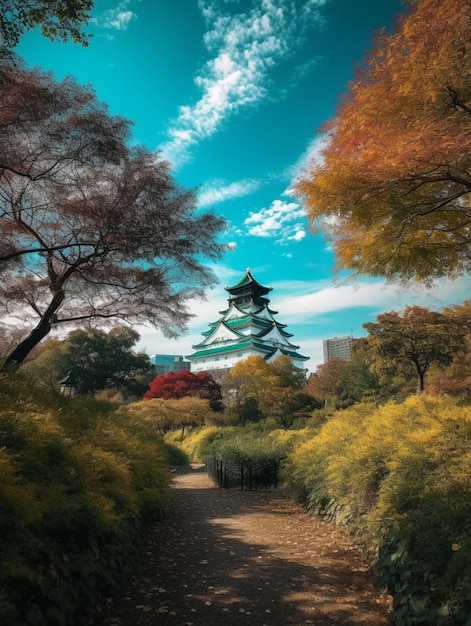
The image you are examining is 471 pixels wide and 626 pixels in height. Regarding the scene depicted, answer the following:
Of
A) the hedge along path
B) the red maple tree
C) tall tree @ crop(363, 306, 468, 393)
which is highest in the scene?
tall tree @ crop(363, 306, 468, 393)

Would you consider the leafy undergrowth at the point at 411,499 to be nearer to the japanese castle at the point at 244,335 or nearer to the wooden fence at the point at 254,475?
the wooden fence at the point at 254,475

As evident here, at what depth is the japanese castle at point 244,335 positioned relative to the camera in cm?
5747

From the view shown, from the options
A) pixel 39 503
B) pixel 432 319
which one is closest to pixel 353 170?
pixel 39 503

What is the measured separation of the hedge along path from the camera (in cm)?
329

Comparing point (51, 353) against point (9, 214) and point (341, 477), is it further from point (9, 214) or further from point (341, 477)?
point (341, 477)

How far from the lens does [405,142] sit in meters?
4.52

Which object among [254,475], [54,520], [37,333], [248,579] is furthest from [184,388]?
[54,520]

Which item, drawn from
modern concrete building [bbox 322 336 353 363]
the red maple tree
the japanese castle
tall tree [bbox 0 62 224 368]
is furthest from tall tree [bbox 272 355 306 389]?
modern concrete building [bbox 322 336 353 363]

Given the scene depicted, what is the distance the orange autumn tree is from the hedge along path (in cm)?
462

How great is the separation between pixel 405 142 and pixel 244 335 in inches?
2100

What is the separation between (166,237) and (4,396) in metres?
4.92

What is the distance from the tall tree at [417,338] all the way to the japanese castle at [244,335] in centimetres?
3734

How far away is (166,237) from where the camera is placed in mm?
8367

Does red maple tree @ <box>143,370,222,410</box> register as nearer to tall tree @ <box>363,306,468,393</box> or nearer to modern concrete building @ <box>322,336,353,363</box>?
tall tree @ <box>363,306,468,393</box>
